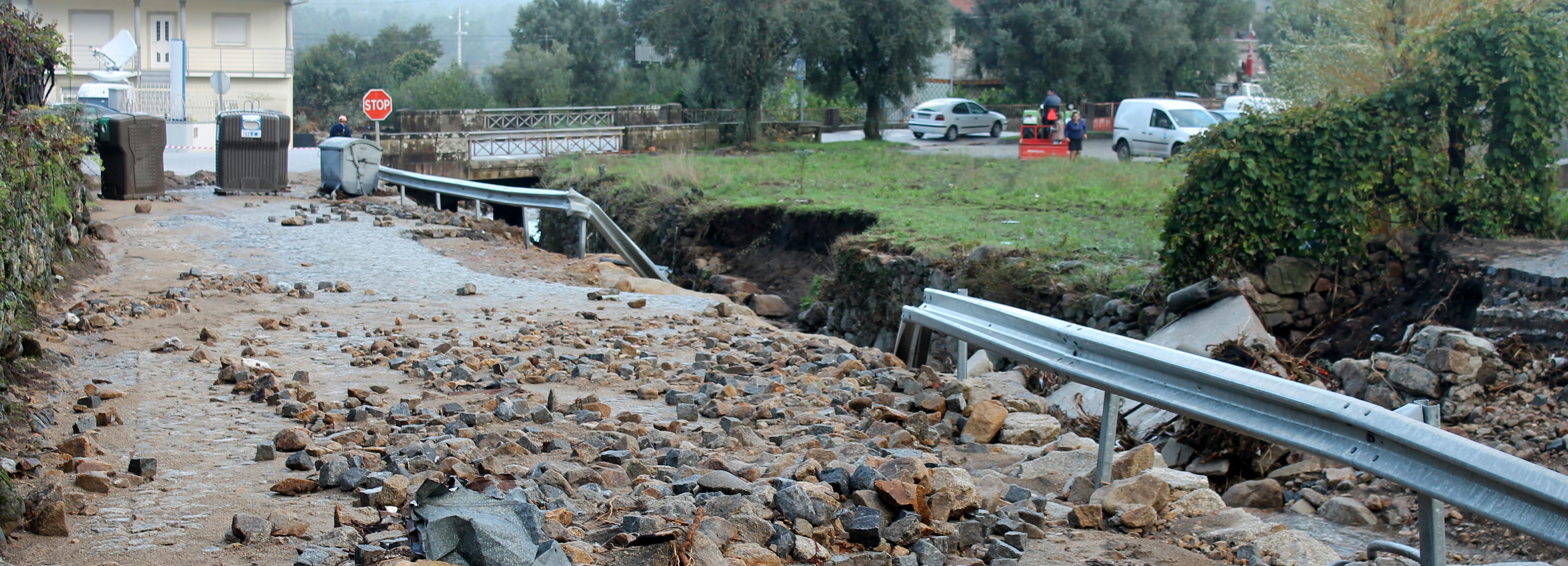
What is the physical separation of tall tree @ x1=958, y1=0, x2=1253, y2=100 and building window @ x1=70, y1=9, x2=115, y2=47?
1351 inches

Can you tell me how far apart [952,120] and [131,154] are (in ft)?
92.2

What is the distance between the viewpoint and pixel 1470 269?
8766 mm

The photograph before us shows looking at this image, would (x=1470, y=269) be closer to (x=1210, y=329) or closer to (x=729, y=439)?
(x=1210, y=329)

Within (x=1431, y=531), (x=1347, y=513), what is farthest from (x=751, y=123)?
(x=1431, y=531)

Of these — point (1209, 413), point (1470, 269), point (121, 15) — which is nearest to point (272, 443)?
point (1209, 413)

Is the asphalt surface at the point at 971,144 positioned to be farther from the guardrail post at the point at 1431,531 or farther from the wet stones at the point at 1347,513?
the guardrail post at the point at 1431,531

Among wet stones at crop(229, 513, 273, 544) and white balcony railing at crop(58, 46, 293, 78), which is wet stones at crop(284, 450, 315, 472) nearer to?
wet stones at crop(229, 513, 273, 544)

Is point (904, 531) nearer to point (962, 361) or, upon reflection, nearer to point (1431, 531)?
point (1431, 531)

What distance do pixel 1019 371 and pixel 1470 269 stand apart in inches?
144

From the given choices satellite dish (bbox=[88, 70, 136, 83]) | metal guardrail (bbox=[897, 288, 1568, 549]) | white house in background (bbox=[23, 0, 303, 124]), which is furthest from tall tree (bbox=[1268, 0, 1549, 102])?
white house in background (bbox=[23, 0, 303, 124])

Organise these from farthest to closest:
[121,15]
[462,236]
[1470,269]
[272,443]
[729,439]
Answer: [121,15] → [462,236] → [1470,269] → [729,439] → [272,443]

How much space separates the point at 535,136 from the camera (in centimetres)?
2969

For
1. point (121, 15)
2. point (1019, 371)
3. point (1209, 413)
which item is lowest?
point (1019, 371)

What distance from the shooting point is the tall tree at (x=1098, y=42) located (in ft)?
150
